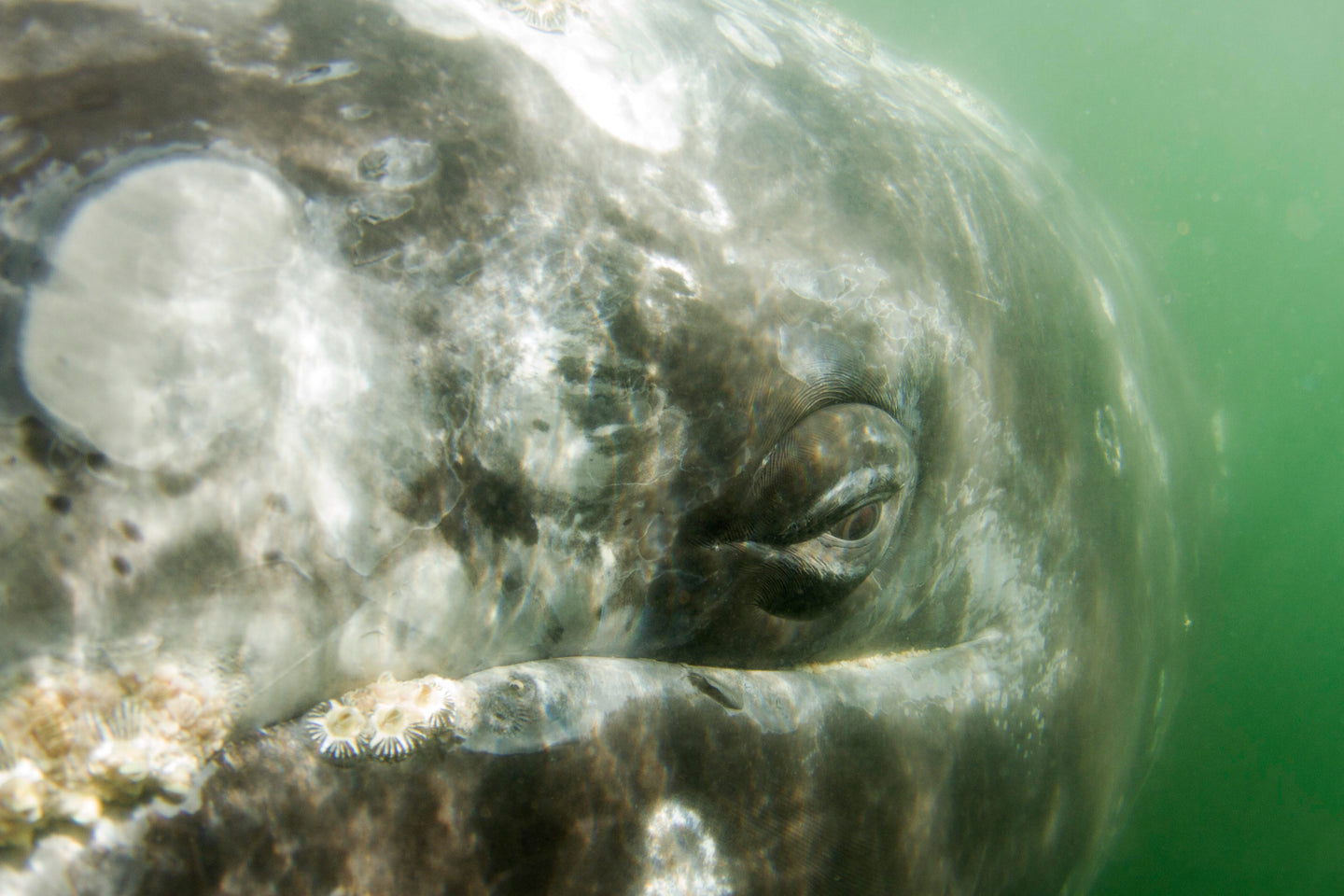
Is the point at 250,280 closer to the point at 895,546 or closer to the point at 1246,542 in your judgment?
the point at 895,546

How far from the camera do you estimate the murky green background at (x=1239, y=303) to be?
48.9 feet

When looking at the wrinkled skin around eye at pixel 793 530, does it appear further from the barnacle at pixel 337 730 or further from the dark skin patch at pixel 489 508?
the barnacle at pixel 337 730

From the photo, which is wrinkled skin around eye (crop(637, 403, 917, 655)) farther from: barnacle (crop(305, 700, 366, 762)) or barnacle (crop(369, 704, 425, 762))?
barnacle (crop(305, 700, 366, 762))

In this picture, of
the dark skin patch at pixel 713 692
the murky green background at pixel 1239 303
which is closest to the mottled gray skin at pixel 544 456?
the dark skin patch at pixel 713 692

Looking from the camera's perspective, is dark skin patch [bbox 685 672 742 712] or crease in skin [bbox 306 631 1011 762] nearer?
crease in skin [bbox 306 631 1011 762]

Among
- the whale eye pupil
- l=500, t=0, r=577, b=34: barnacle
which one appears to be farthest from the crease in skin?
l=500, t=0, r=577, b=34: barnacle

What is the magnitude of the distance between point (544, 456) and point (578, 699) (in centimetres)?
81

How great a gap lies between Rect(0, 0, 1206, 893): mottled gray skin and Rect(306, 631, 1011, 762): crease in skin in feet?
0.06

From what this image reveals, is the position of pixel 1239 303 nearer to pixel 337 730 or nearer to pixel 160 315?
pixel 337 730

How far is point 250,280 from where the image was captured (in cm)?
191

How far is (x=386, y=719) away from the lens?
2029 millimetres

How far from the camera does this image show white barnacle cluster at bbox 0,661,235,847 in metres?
1.55

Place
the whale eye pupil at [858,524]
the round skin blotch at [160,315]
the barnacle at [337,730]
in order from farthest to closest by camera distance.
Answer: the whale eye pupil at [858,524] → the barnacle at [337,730] → the round skin blotch at [160,315]

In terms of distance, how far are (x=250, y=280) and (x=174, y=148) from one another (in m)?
0.39
